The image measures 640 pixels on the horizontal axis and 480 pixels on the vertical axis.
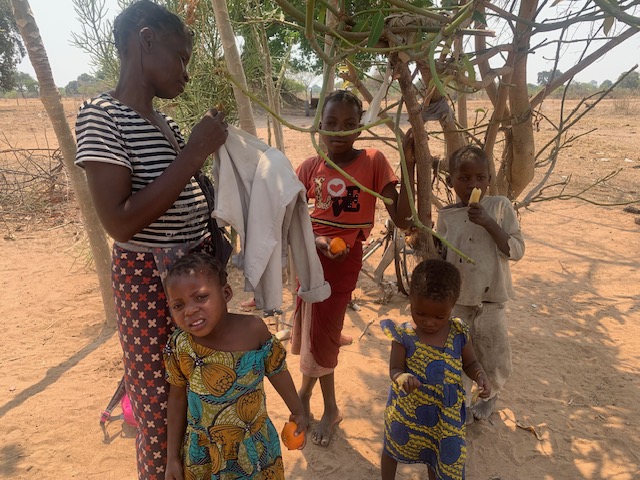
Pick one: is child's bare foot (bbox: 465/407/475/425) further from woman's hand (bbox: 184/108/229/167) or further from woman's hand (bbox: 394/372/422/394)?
woman's hand (bbox: 184/108/229/167)

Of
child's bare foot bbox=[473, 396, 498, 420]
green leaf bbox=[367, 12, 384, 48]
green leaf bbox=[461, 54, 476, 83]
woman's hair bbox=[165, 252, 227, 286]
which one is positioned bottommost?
child's bare foot bbox=[473, 396, 498, 420]

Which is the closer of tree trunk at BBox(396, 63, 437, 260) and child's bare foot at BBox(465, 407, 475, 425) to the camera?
tree trunk at BBox(396, 63, 437, 260)

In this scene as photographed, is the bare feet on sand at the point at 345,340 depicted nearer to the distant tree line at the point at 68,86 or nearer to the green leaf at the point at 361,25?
the green leaf at the point at 361,25

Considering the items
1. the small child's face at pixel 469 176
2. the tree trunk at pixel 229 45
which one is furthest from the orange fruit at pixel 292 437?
the tree trunk at pixel 229 45

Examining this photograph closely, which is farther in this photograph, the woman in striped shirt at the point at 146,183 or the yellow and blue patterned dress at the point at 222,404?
the yellow and blue patterned dress at the point at 222,404

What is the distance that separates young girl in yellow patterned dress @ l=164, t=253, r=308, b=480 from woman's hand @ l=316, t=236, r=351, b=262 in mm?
662

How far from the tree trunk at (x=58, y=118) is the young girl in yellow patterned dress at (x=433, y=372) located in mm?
2775

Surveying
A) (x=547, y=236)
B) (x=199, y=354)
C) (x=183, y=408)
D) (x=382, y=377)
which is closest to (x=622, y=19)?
(x=199, y=354)

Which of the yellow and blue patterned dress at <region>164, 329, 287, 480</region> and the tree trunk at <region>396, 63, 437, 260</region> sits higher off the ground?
the tree trunk at <region>396, 63, 437, 260</region>

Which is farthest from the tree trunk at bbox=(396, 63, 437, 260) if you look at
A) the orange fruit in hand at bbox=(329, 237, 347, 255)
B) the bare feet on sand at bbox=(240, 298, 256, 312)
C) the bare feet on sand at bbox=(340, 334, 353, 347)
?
the bare feet on sand at bbox=(240, 298, 256, 312)

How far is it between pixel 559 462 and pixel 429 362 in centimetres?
117

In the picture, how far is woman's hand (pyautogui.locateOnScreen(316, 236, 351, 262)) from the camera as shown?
216 centimetres

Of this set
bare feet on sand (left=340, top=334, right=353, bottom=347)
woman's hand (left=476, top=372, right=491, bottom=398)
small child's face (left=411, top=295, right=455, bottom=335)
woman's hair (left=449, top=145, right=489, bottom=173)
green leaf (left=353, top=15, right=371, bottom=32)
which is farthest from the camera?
bare feet on sand (left=340, top=334, right=353, bottom=347)

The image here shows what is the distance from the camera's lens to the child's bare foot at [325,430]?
252 cm
